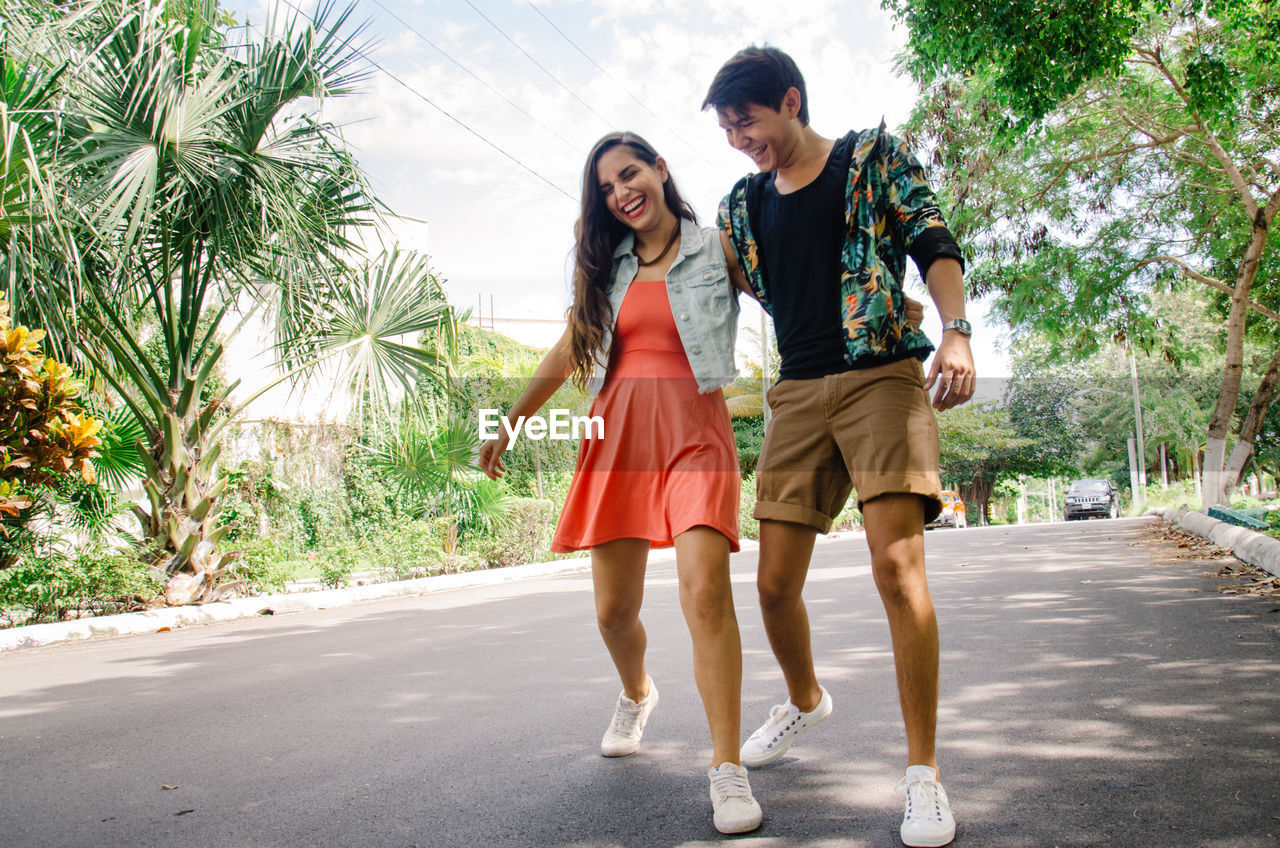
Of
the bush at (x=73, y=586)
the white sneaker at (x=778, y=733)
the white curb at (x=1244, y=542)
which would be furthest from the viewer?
the bush at (x=73, y=586)

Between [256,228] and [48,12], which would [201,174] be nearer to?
[256,228]

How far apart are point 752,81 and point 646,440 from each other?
1.07 meters

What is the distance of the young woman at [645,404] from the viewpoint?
2.61 meters

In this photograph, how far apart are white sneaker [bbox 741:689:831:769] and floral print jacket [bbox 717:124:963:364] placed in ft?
3.73

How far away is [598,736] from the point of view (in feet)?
11.1

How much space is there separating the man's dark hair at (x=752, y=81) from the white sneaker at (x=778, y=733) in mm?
1807

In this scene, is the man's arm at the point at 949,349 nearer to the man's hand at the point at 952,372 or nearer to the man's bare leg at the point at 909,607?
the man's hand at the point at 952,372

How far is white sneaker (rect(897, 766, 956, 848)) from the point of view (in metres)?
2.13

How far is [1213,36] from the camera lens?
12172 mm

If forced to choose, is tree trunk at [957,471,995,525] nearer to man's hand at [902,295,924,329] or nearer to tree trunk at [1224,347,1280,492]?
tree trunk at [1224,347,1280,492]

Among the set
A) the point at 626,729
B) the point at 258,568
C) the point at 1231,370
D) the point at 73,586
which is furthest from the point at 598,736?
the point at 1231,370

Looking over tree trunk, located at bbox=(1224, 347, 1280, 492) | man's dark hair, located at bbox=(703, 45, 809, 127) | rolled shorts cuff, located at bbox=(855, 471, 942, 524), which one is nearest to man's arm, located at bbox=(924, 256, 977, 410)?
rolled shorts cuff, located at bbox=(855, 471, 942, 524)

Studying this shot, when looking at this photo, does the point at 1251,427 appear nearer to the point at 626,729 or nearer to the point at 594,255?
the point at 626,729

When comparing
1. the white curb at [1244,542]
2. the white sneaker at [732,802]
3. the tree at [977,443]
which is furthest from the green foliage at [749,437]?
the white sneaker at [732,802]
